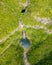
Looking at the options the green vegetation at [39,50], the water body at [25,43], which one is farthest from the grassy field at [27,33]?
the water body at [25,43]

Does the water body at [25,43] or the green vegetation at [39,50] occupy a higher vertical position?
the water body at [25,43]

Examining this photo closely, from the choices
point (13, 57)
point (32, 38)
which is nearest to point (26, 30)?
point (32, 38)

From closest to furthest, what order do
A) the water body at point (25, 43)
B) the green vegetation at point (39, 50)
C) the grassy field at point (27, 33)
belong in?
the green vegetation at point (39, 50)
the grassy field at point (27, 33)
the water body at point (25, 43)

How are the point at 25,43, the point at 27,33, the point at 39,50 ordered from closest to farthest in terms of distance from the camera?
the point at 39,50, the point at 25,43, the point at 27,33

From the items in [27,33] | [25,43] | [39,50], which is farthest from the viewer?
[27,33]

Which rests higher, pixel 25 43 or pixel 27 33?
pixel 27 33

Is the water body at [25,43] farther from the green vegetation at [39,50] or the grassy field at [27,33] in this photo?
the green vegetation at [39,50]

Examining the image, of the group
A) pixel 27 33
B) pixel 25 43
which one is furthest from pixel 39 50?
pixel 27 33

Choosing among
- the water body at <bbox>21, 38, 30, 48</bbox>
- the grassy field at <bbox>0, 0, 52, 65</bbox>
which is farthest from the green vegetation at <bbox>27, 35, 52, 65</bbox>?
the water body at <bbox>21, 38, 30, 48</bbox>

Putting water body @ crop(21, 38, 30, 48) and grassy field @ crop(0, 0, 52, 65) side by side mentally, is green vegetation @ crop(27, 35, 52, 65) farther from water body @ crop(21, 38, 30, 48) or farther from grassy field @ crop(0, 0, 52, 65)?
water body @ crop(21, 38, 30, 48)

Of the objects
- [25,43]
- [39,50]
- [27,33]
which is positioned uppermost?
[27,33]

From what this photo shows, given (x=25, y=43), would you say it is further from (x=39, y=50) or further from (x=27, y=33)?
(x=39, y=50)

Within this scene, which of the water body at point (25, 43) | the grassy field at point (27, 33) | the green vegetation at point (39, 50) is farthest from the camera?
the water body at point (25, 43)

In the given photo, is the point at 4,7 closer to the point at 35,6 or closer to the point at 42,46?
the point at 35,6
